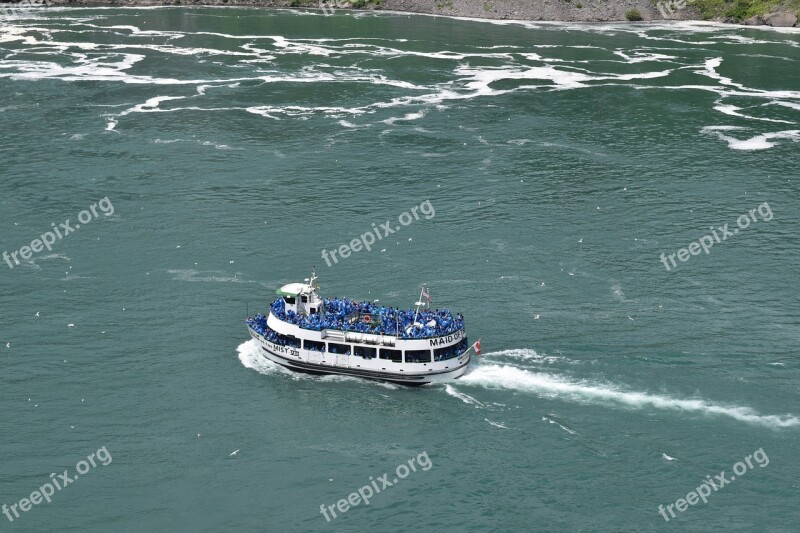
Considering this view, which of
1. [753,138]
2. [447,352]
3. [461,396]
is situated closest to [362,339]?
[447,352]

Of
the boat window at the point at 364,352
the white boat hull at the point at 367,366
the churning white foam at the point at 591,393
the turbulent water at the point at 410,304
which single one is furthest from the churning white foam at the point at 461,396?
the boat window at the point at 364,352

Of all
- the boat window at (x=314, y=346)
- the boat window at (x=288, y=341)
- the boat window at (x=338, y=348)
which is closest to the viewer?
the boat window at (x=338, y=348)

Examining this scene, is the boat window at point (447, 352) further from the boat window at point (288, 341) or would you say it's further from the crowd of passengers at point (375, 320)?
the boat window at point (288, 341)

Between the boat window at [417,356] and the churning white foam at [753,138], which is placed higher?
the churning white foam at [753,138]

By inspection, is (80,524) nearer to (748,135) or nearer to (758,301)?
(758,301)

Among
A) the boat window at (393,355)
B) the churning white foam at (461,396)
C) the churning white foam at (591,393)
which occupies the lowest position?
the churning white foam at (461,396)

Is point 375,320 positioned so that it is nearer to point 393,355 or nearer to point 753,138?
point 393,355

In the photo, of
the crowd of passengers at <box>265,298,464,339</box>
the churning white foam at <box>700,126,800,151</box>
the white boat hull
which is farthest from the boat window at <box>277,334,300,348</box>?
the churning white foam at <box>700,126,800,151</box>
